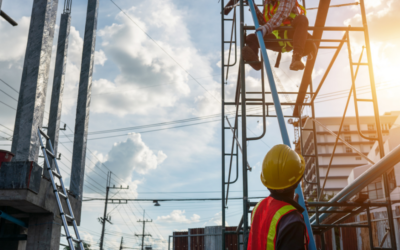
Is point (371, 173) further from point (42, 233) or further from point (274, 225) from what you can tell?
point (42, 233)

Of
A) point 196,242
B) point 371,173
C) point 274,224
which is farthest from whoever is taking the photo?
point 196,242

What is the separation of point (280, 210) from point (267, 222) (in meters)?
0.11

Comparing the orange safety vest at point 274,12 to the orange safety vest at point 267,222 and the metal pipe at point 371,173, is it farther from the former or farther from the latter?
the orange safety vest at point 267,222

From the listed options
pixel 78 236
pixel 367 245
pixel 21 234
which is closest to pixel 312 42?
pixel 78 236

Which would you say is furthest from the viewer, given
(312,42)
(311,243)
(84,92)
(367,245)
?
(367,245)

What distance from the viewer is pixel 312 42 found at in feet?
17.0

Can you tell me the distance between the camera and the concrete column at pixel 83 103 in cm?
734

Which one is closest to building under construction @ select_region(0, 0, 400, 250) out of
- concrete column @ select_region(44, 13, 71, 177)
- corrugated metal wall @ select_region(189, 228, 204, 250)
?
concrete column @ select_region(44, 13, 71, 177)

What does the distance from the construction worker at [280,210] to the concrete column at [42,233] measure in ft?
15.2

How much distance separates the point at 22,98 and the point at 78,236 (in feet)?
7.70

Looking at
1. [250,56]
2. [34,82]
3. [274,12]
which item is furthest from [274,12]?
[34,82]

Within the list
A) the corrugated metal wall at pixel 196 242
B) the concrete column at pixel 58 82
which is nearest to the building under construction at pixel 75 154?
the concrete column at pixel 58 82

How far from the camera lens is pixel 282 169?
6.86ft

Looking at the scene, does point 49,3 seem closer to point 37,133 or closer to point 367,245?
point 37,133
